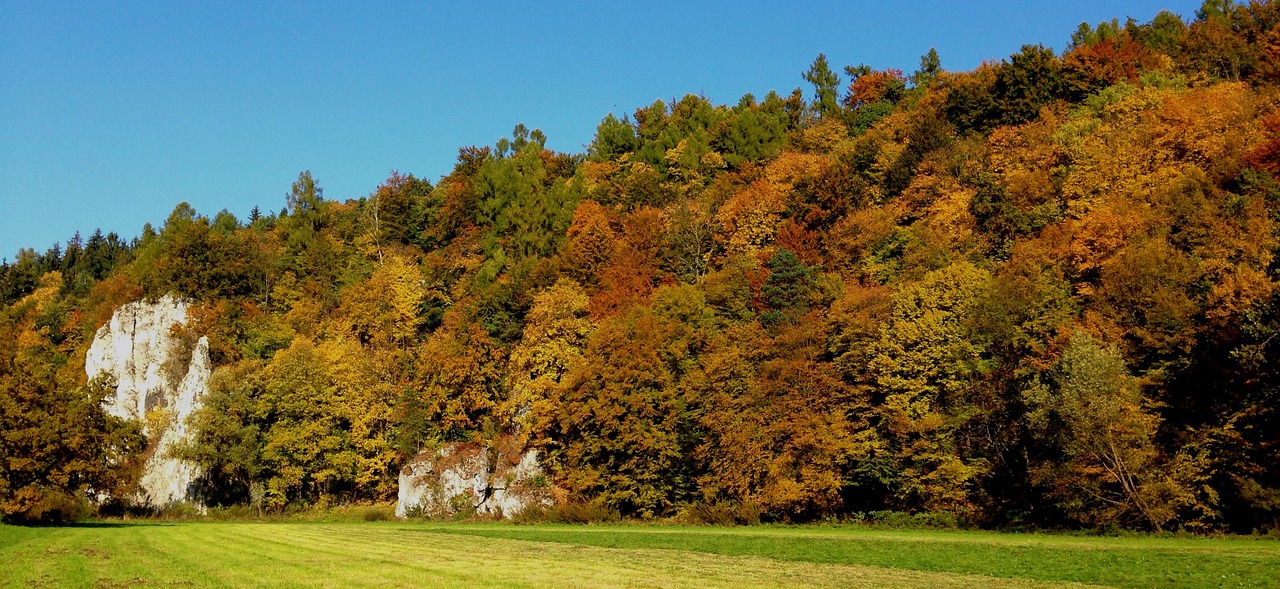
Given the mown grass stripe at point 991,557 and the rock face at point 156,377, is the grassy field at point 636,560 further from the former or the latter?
the rock face at point 156,377

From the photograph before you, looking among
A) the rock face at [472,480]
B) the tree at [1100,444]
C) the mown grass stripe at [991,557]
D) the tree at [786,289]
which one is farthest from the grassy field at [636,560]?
the rock face at [472,480]

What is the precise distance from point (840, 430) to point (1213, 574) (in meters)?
30.3

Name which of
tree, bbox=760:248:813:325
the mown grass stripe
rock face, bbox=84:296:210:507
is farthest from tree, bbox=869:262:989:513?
rock face, bbox=84:296:210:507

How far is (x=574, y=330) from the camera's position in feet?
246

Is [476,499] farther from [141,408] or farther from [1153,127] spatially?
[1153,127]

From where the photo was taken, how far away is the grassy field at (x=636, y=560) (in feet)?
82.5

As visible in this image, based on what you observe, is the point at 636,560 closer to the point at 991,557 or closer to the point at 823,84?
the point at 991,557

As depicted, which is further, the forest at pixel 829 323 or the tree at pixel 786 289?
the tree at pixel 786 289

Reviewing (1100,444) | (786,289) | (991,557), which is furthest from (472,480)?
(991,557)

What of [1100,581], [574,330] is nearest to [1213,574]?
[1100,581]

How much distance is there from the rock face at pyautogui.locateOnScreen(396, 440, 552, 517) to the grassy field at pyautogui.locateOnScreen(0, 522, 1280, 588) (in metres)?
24.9

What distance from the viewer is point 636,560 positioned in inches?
1273

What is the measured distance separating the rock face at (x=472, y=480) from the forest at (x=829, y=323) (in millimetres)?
1862

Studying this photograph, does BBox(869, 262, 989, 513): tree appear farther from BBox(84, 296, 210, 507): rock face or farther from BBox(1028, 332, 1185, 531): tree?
BBox(84, 296, 210, 507): rock face
